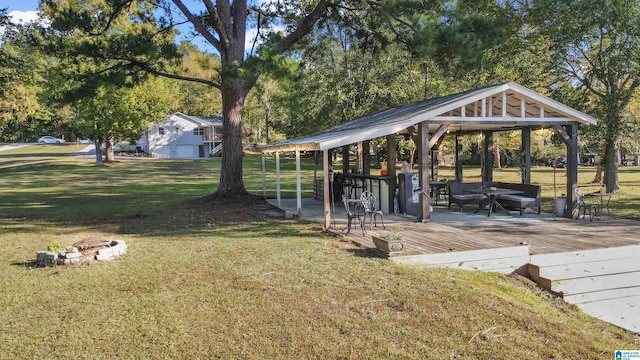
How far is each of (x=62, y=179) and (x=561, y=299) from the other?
26365 millimetres

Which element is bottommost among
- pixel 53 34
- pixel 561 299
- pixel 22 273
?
pixel 561 299

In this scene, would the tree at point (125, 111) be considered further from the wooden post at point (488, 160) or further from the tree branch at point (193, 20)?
the wooden post at point (488, 160)

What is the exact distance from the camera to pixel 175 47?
1317cm

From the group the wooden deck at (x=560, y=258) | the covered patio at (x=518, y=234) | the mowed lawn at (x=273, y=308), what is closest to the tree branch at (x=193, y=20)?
the covered patio at (x=518, y=234)

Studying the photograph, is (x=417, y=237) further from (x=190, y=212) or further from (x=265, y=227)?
(x=190, y=212)

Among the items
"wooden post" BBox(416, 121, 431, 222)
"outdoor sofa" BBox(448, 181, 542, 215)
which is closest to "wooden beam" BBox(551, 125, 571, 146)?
"outdoor sofa" BBox(448, 181, 542, 215)

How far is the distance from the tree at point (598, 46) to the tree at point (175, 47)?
698 cm

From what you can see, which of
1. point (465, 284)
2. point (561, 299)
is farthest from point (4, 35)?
point (561, 299)

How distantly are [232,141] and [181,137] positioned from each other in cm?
3677

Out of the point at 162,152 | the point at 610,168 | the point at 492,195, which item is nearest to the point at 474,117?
the point at 492,195

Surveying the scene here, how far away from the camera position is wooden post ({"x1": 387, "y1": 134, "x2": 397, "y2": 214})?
10.8 metres

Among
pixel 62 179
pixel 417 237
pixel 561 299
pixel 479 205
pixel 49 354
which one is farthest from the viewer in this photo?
pixel 62 179

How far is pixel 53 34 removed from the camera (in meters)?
11.4

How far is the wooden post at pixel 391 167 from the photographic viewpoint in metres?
10.8
